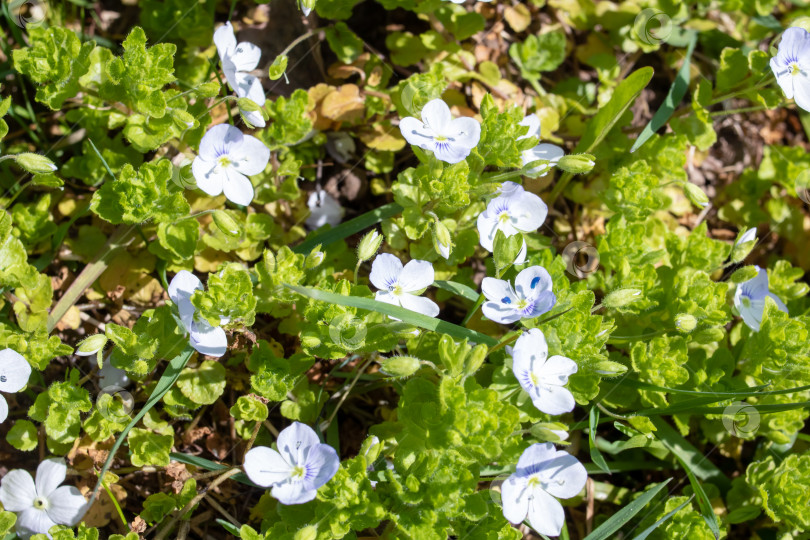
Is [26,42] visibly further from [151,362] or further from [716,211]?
[716,211]

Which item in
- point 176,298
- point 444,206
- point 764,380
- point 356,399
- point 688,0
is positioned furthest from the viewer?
point 688,0

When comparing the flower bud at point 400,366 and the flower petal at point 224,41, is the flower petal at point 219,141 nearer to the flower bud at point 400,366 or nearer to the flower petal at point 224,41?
the flower petal at point 224,41

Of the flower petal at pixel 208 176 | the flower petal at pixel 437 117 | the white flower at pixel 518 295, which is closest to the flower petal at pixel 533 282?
the white flower at pixel 518 295

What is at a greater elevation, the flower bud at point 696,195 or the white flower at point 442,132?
the white flower at point 442,132

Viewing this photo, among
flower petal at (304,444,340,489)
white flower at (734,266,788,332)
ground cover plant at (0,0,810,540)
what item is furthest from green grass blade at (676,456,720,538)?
flower petal at (304,444,340,489)

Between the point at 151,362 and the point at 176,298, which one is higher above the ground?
the point at 176,298

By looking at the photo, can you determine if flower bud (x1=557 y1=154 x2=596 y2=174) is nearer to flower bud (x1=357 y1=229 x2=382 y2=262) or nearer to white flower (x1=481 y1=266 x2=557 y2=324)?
white flower (x1=481 y1=266 x2=557 y2=324)

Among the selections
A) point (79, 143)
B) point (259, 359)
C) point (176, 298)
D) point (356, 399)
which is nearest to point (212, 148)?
point (176, 298)
